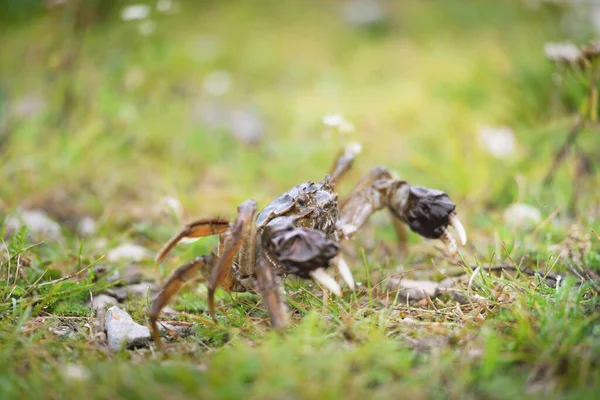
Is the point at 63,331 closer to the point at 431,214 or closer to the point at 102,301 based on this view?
the point at 102,301

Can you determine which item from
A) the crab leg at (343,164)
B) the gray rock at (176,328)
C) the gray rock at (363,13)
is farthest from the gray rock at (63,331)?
the gray rock at (363,13)

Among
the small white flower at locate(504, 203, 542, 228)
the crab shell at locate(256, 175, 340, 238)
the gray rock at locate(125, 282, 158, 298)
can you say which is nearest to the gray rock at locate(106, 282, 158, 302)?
the gray rock at locate(125, 282, 158, 298)

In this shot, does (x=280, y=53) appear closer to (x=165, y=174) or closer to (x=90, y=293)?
(x=165, y=174)

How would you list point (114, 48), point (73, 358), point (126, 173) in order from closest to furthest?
point (73, 358) < point (126, 173) < point (114, 48)

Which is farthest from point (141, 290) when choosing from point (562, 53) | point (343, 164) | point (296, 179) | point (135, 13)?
point (562, 53)

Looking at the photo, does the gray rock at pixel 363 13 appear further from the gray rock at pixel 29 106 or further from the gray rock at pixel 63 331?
the gray rock at pixel 63 331

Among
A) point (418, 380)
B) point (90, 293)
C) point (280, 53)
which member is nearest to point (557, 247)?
point (418, 380)
